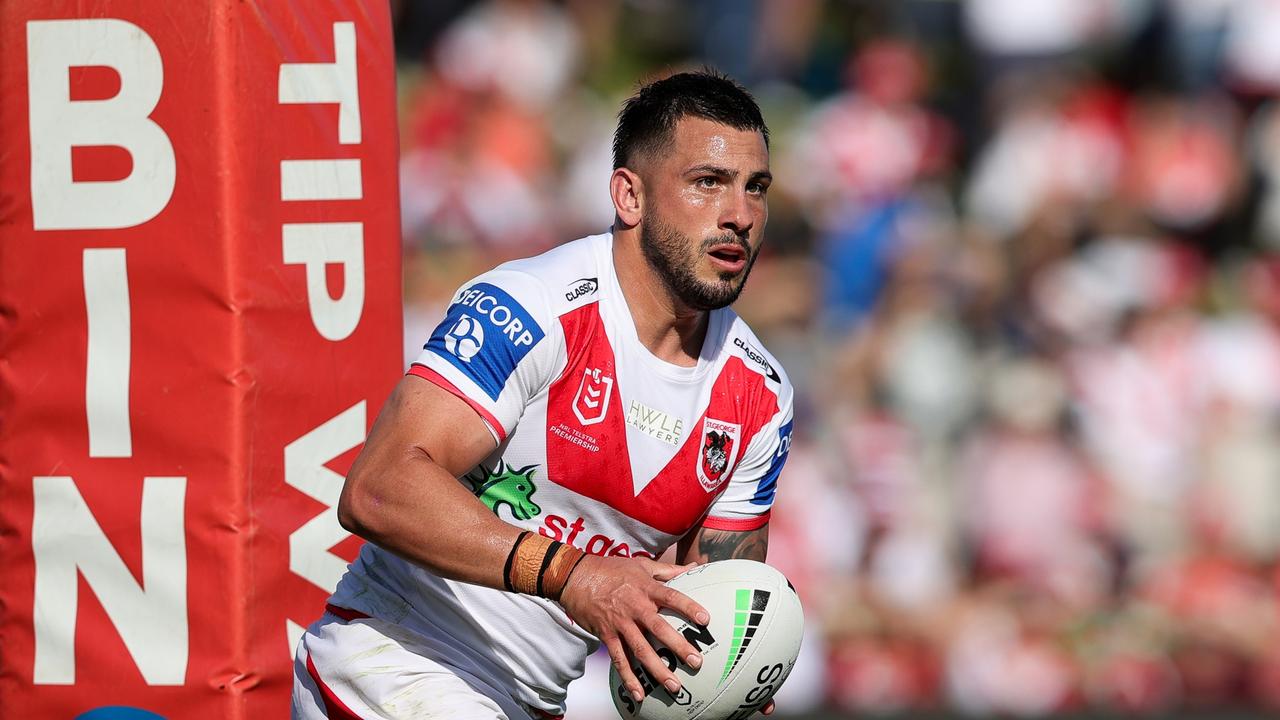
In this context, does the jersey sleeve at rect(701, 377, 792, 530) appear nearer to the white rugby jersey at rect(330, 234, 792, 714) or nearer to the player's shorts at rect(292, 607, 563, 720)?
the white rugby jersey at rect(330, 234, 792, 714)

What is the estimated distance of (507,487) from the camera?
4.41m

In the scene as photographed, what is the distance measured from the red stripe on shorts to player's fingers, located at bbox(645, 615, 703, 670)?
1062mm

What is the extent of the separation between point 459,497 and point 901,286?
7.02 metres

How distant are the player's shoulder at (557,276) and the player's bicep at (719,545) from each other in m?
0.90

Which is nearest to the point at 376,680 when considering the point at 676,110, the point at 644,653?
the point at 644,653

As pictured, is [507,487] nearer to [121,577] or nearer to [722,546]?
[722,546]

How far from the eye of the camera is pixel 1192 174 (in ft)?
38.3

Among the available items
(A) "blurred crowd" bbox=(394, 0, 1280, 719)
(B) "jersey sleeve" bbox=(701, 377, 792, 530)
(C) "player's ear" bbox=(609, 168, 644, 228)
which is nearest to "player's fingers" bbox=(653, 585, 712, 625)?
(B) "jersey sleeve" bbox=(701, 377, 792, 530)

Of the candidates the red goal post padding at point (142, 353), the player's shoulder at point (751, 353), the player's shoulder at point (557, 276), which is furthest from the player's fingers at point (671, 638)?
the red goal post padding at point (142, 353)

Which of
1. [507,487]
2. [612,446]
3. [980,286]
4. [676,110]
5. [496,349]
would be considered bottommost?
[980,286]

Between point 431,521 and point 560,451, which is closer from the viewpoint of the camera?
point 431,521

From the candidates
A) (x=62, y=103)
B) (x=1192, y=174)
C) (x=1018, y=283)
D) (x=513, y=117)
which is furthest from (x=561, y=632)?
(x=1192, y=174)

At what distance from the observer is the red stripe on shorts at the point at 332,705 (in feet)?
14.4

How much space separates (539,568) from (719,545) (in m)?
Result: 1.20
